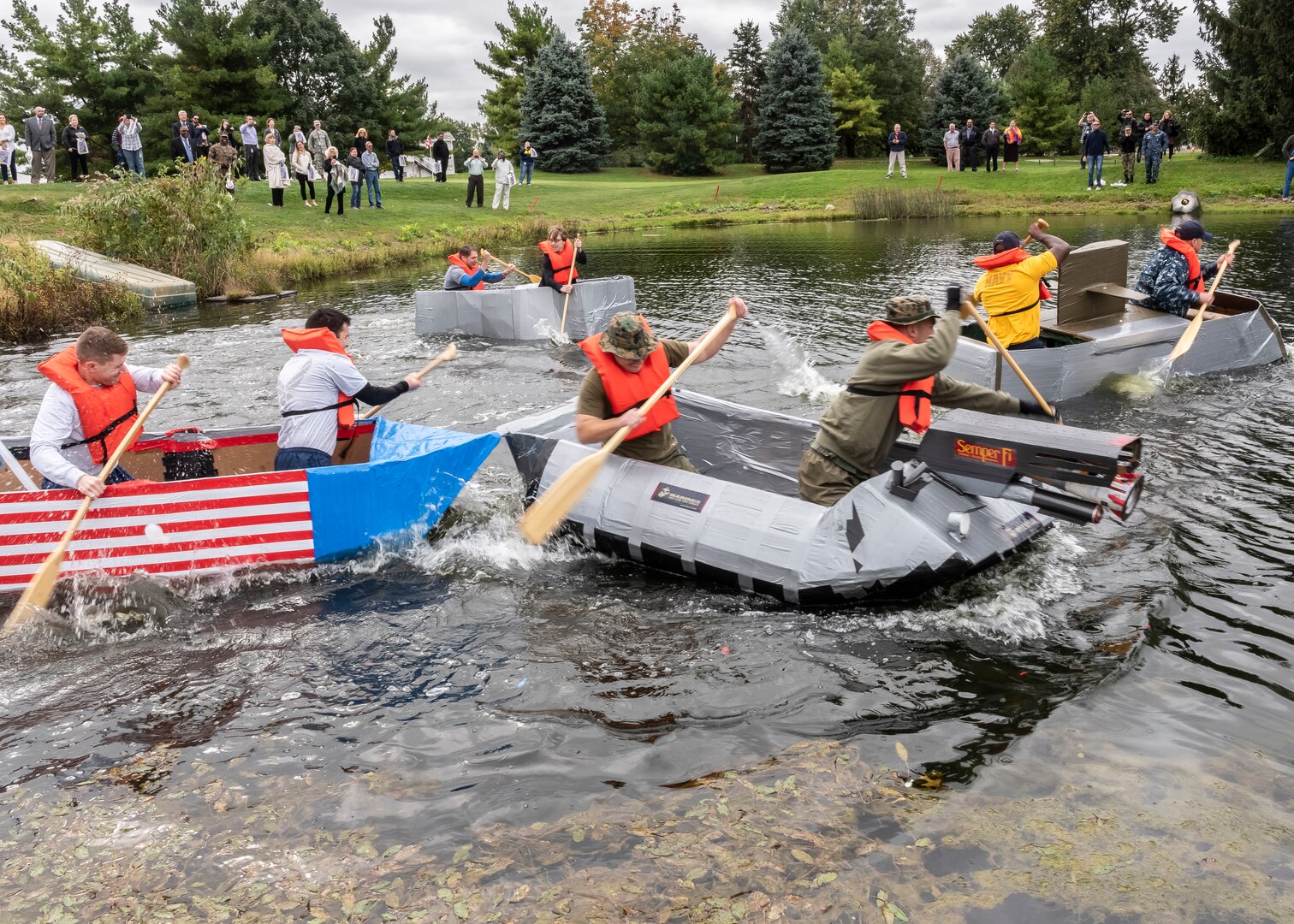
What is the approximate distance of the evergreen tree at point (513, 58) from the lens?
5175 cm

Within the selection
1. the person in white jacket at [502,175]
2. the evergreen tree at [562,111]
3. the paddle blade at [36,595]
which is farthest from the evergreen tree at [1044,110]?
the paddle blade at [36,595]

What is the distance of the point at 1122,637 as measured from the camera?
5891mm

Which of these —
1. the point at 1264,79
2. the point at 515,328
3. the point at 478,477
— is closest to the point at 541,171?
the point at 1264,79

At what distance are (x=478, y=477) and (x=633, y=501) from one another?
3086 mm

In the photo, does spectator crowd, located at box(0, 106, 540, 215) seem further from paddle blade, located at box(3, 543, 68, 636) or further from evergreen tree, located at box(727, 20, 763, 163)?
evergreen tree, located at box(727, 20, 763, 163)

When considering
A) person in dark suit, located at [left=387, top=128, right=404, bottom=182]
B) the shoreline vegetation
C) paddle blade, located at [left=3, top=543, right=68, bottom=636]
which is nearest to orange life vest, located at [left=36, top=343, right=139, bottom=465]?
paddle blade, located at [left=3, top=543, right=68, bottom=636]

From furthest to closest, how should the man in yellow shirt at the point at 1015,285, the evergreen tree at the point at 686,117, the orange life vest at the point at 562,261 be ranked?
the evergreen tree at the point at 686,117 < the orange life vest at the point at 562,261 < the man in yellow shirt at the point at 1015,285

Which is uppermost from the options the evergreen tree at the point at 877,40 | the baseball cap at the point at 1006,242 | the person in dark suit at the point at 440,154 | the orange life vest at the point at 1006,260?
the evergreen tree at the point at 877,40

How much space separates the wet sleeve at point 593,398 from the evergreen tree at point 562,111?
41.0 meters

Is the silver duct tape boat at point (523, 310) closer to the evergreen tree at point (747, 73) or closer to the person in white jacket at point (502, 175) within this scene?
the person in white jacket at point (502, 175)

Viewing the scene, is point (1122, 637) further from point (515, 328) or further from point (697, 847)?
point (515, 328)

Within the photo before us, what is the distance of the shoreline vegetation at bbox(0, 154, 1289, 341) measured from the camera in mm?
19109

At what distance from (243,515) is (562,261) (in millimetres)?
9086

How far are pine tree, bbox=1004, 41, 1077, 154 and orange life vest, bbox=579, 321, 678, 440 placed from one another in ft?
148
